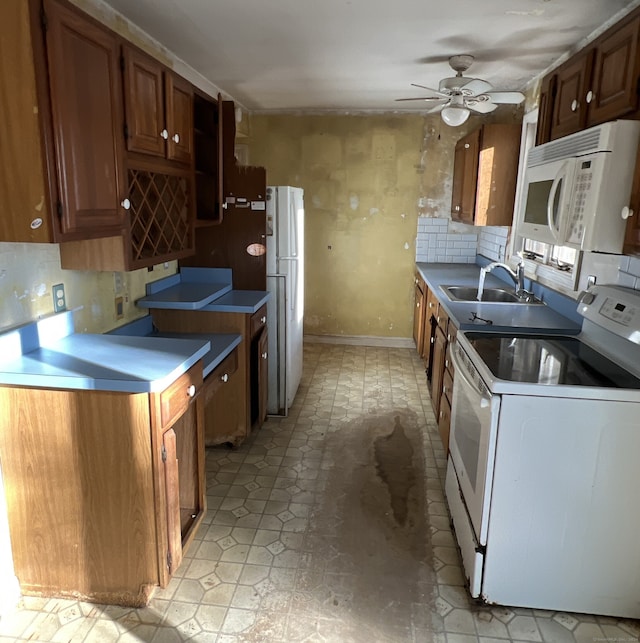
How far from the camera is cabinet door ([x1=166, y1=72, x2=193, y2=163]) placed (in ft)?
8.18

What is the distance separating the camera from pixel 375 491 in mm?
2881

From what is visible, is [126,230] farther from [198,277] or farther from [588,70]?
[588,70]

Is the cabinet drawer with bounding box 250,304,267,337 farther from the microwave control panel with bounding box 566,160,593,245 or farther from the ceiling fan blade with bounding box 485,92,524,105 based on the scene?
the ceiling fan blade with bounding box 485,92,524,105

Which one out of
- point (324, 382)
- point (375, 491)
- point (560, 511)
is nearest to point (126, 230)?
point (375, 491)

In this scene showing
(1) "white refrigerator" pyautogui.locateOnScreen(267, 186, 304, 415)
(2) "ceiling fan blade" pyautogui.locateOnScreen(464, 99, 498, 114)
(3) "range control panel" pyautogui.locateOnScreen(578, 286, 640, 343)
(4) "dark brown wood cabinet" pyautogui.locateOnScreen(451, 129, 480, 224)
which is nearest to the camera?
(3) "range control panel" pyautogui.locateOnScreen(578, 286, 640, 343)

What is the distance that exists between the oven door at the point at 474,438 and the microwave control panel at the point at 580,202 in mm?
680

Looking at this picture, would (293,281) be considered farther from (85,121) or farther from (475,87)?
(85,121)

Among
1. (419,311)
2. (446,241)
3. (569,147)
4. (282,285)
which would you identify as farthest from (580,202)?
(446,241)

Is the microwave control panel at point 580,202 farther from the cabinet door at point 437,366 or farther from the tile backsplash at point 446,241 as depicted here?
the tile backsplash at point 446,241

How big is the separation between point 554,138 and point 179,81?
1955 mm

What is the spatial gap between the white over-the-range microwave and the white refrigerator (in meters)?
1.78

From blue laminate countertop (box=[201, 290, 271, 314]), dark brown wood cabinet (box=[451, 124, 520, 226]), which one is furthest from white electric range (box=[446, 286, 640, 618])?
dark brown wood cabinet (box=[451, 124, 520, 226])

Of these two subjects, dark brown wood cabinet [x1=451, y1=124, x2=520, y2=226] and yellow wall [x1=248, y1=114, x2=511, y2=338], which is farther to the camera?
yellow wall [x1=248, y1=114, x2=511, y2=338]

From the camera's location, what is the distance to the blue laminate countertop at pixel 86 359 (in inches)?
71.1
